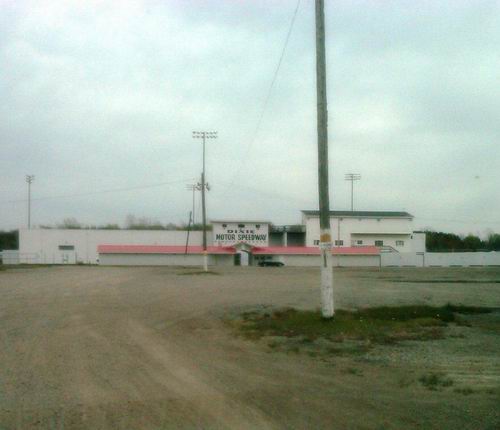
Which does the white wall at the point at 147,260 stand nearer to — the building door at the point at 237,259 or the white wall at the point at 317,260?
the building door at the point at 237,259

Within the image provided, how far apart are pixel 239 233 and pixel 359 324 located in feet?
241

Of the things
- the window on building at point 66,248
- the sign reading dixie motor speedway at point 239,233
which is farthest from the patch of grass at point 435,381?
the window on building at point 66,248

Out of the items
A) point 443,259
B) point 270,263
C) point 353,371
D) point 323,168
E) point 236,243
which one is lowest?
point 270,263

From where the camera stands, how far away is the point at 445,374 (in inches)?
364

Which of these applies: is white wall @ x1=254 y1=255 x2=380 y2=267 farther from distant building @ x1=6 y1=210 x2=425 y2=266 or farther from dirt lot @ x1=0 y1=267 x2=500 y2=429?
dirt lot @ x1=0 y1=267 x2=500 y2=429

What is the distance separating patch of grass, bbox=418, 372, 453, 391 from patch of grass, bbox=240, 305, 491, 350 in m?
3.38

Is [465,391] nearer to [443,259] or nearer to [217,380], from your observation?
[217,380]

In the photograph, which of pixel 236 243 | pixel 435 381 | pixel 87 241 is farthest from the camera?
pixel 87 241

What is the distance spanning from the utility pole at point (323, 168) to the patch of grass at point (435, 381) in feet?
19.1

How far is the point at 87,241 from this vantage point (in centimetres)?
9175

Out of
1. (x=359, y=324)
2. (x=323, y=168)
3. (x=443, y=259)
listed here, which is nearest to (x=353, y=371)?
(x=359, y=324)

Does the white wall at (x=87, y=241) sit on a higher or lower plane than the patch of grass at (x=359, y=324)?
higher

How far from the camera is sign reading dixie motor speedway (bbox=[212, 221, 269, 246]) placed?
8750cm

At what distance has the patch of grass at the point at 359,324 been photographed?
13328 mm
